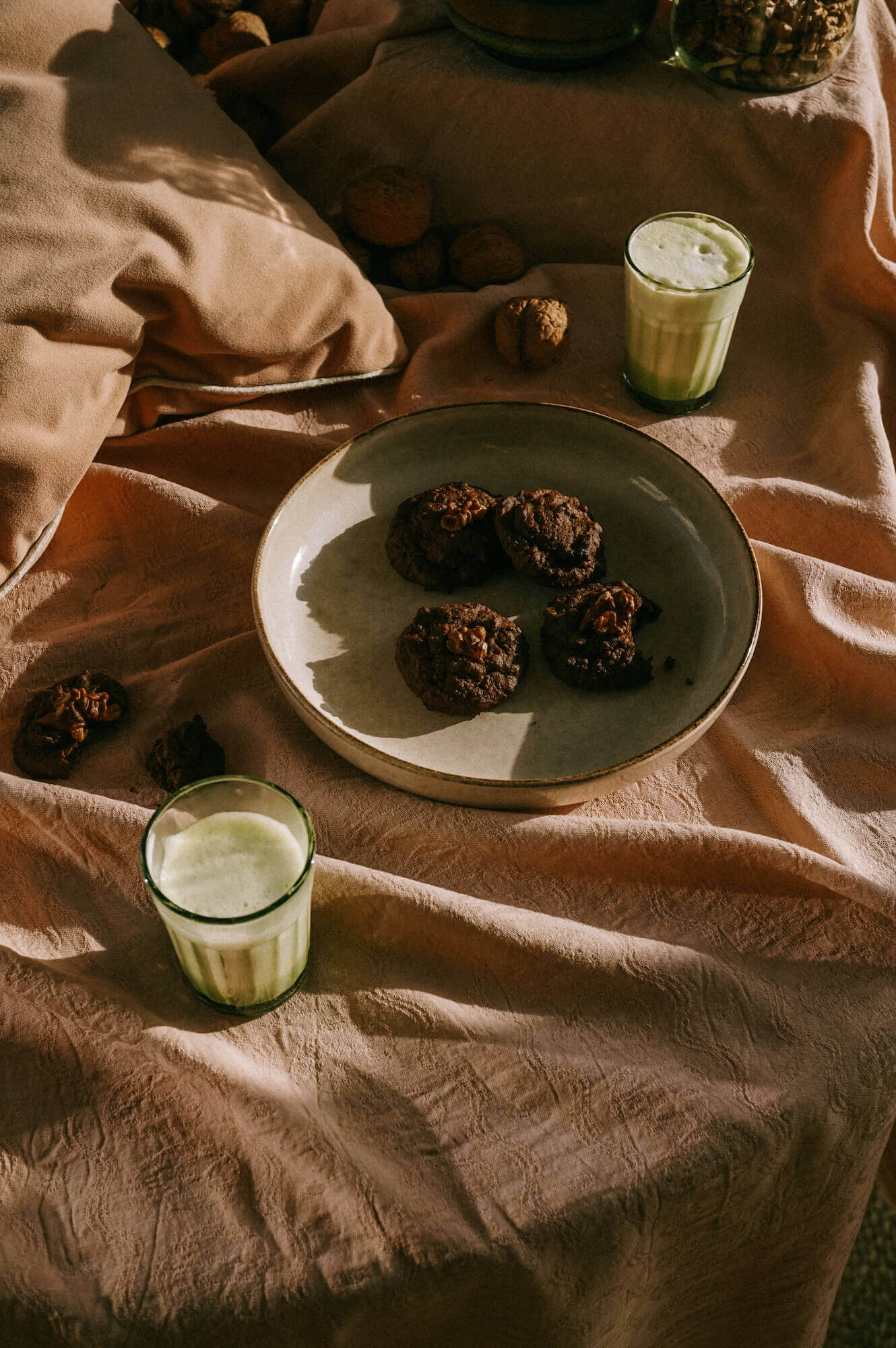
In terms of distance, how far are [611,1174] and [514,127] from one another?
1.40 meters

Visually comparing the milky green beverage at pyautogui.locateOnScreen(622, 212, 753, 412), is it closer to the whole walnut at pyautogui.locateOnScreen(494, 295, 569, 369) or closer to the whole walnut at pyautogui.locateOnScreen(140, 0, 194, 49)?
the whole walnut at pyautogui.locateOnScreen(494, 295, 569, 369)

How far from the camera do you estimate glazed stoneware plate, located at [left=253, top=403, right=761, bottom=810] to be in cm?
115

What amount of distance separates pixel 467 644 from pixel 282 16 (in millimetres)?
1359

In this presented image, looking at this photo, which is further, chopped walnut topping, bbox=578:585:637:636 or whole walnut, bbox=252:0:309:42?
whole walnut, bbox=252:0:309:42

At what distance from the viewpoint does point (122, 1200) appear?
933mm

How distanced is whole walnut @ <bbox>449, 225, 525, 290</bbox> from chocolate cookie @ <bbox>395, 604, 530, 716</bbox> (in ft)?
2.24

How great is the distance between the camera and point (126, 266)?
1.34m

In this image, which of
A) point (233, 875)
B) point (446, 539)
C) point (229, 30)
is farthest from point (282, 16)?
point (233, 875)

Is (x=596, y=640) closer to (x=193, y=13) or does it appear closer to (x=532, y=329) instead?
(x=532, y=329)

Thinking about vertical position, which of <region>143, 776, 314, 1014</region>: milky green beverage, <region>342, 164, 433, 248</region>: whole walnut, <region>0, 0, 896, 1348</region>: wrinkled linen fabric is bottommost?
<region>0, 0, 896, 1348</region>: wrinkled linen fabric

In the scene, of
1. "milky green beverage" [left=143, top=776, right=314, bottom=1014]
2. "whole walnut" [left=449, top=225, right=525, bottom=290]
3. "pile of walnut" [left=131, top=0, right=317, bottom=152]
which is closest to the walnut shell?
"pile of walnut" [left=131, top=0, right=317, bottom=152]

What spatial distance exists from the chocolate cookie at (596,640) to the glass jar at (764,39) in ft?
2.73

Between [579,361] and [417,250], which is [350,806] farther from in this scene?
[417,250]

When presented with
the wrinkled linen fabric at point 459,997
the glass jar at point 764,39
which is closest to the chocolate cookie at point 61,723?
the wrinkled linen fabric at point 459,997
